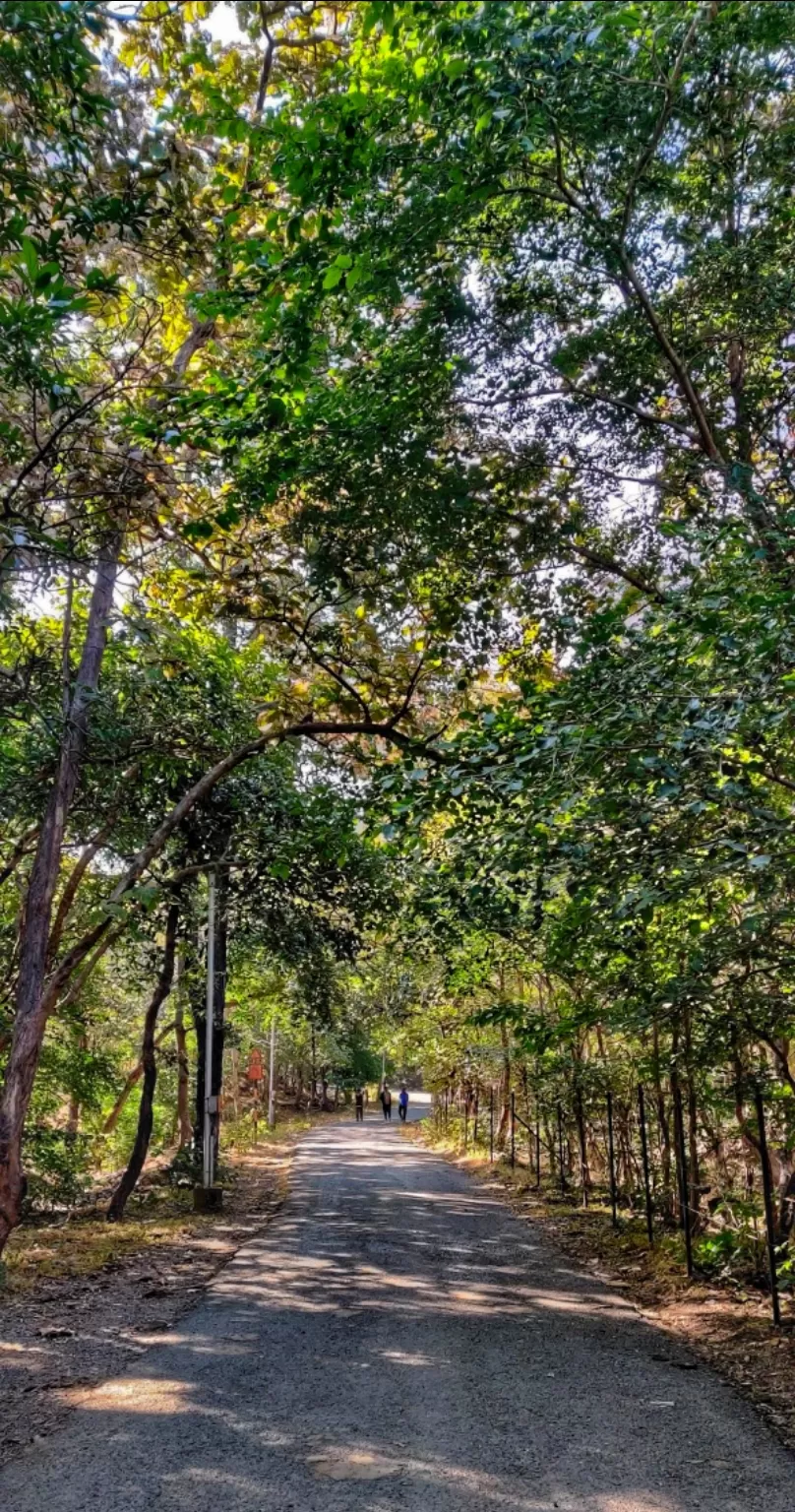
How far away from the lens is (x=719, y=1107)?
8.05 metres

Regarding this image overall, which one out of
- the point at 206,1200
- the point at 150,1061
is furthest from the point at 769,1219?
the point at 150,1061

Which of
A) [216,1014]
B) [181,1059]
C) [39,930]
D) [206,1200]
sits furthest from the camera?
[181,1059]

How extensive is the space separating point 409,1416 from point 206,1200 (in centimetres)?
887

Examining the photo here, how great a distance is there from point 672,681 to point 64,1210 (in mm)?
12981

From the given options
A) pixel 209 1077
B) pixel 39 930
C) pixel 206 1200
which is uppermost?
pixel 39 930

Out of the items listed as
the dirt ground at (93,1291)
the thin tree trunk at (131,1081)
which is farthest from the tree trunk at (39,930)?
the thin tree trunk at (131,1081)

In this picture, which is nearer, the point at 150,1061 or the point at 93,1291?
the point at 93,1291

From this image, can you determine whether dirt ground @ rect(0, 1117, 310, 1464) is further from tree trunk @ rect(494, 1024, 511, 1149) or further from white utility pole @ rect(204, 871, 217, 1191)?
tree trunk @ rect(494, 1024, 511, 1149)

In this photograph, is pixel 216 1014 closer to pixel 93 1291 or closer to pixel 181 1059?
pixel 181 1059

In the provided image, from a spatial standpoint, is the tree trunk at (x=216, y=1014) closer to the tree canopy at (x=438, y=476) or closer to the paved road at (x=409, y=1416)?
the tree canopy at (x=438, y=476)

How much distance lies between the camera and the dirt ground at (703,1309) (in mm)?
5305

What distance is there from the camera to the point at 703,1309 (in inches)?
275

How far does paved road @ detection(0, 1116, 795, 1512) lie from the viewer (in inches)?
154

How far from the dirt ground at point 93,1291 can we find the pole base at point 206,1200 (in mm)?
199
